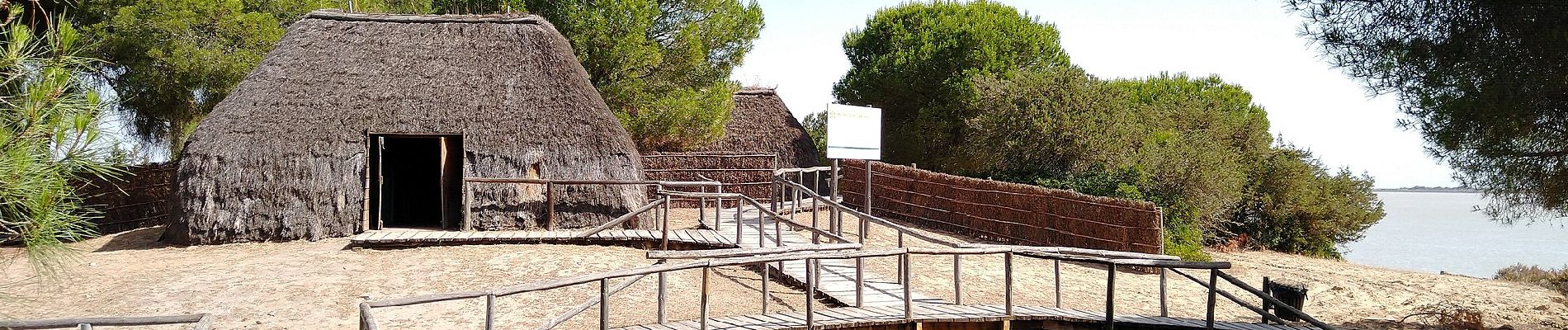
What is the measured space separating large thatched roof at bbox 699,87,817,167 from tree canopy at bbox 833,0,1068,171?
96.4 inches

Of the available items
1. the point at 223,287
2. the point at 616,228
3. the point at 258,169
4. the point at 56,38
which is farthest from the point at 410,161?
the point at 56,38

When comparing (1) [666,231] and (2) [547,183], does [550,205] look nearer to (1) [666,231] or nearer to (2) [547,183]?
(2) [547,183]

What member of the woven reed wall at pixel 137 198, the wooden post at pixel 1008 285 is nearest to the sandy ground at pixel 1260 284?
the wooden post at pixel 1008 285

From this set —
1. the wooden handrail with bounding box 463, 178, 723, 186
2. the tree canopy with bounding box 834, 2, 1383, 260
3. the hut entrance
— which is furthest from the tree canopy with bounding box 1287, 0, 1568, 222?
the hut entrance

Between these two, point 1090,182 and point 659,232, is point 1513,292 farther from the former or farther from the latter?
point 659,232

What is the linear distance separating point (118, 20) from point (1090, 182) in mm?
15626

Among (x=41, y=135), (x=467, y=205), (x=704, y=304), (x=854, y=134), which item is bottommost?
(x=704, y=304)

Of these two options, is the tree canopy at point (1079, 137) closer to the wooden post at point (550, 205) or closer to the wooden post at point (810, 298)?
the wooden post at point (810, 298)

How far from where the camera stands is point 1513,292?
1177 centimetres

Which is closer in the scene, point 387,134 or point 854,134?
point 387,134

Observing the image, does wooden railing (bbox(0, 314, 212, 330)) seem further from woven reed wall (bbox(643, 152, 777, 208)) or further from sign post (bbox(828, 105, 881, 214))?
woven reed wall (bbox(643, 152, 777, 208))

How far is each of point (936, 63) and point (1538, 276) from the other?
1291 centimetres

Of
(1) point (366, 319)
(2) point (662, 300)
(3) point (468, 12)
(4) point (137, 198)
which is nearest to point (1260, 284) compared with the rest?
(2) point (662, 300)

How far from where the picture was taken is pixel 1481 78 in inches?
304
